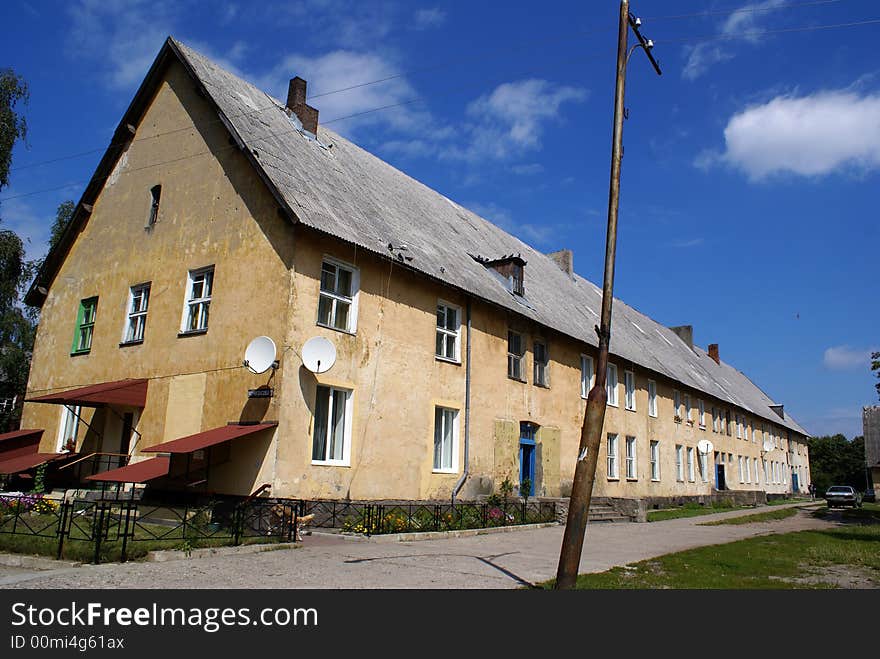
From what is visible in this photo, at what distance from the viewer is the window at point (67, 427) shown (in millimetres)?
20000

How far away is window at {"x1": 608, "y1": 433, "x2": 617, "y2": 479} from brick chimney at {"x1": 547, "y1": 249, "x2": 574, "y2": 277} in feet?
36.0

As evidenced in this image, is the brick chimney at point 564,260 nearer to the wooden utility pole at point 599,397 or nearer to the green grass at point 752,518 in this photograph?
the green grass at point 752,518

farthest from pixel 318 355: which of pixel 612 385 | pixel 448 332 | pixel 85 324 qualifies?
pixel 612 385

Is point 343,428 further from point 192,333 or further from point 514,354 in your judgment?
point 514,354

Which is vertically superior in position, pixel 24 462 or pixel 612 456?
pixel 612 456

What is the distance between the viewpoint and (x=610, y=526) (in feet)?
70.1

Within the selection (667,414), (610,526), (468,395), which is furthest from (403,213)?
(667,414)

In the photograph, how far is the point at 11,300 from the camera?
32.0m

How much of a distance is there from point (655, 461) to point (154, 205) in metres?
24.8

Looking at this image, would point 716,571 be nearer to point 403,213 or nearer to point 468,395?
point 468,395

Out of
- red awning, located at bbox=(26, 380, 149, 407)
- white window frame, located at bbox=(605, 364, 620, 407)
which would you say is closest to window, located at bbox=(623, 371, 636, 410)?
white window frame, located at bbox=(605, 364, 620, 407)

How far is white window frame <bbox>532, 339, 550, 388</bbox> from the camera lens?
79.0ft

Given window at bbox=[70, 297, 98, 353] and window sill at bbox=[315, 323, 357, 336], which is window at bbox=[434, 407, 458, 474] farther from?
window at bbox=[70, 297, 98, 353]
